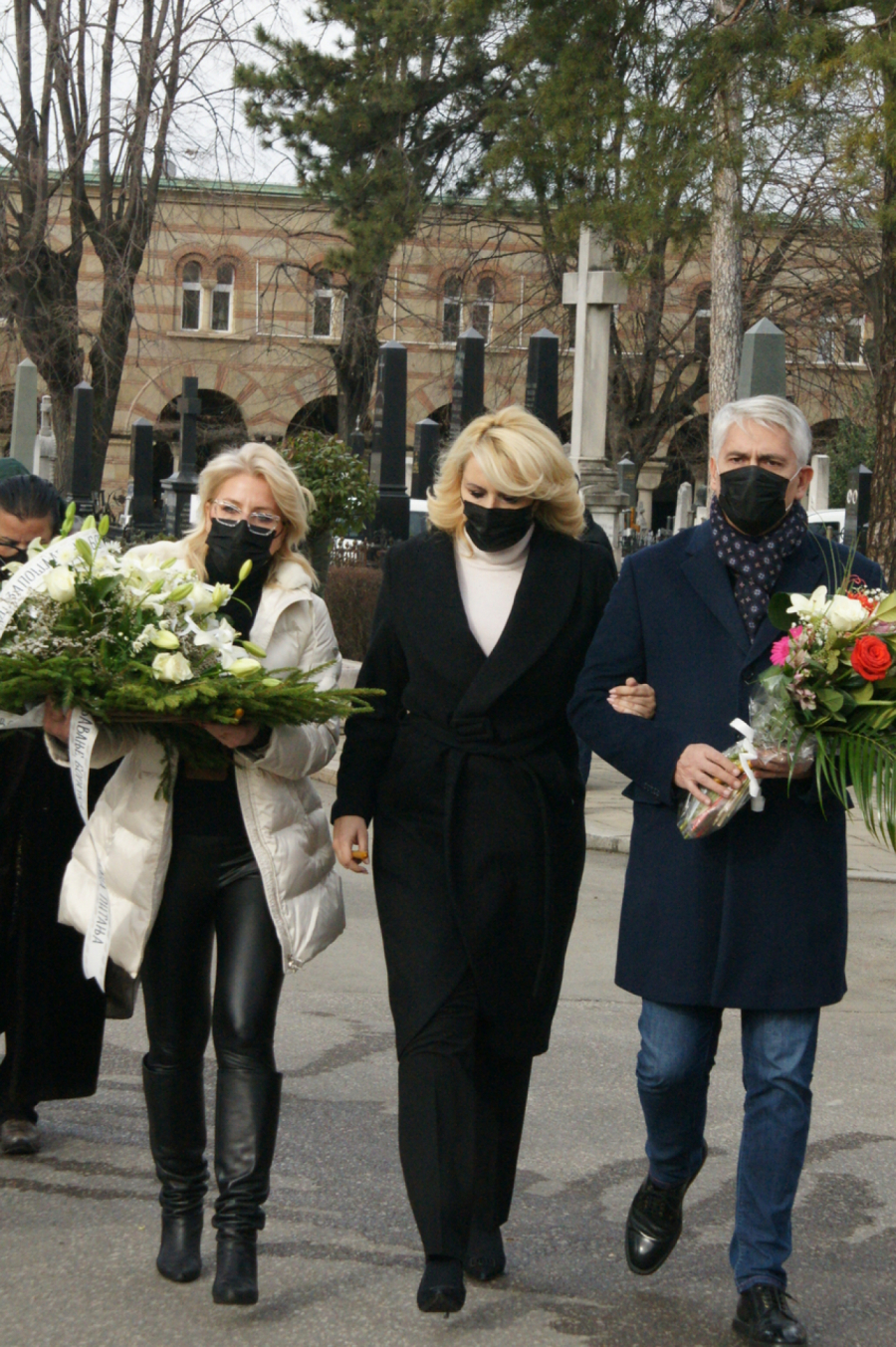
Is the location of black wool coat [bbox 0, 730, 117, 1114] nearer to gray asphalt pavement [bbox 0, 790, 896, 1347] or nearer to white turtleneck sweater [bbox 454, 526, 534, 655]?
gray asphalt pavement [bbox 0, 790, 896, 1347]

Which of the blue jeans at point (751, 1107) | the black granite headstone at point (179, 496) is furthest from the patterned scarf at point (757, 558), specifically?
the black granite headstone at point (179, 496)

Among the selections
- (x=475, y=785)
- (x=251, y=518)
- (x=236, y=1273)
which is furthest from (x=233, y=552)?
(x=236, y=1273)

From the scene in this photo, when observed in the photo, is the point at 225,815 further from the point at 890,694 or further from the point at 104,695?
the point at 890,694

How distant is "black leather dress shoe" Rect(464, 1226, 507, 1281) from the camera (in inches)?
158

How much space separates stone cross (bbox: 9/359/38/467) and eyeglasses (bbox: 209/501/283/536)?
Result: 56.2 feet

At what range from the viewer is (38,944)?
4863 mm

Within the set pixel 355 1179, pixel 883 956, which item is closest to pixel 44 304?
pixel 883 956

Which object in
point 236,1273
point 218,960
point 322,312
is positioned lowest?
point 236,1273

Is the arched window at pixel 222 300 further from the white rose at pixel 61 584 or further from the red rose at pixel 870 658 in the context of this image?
the red rose at pixel 870 658

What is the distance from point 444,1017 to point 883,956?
15.3 feet

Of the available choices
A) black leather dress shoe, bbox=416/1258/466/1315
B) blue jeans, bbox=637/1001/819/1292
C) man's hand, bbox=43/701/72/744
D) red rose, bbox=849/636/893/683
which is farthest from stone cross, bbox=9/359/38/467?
red rose, bbox=849/636/893/683

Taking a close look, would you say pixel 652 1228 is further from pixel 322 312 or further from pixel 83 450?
pixel 322 312

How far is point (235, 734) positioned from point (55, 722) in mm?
478

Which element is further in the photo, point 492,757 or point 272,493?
point 272,493
